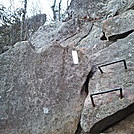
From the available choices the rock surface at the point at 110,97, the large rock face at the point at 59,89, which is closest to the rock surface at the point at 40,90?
the large rock face at the point at 59,89

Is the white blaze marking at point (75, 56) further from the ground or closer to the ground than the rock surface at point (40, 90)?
further from the ground

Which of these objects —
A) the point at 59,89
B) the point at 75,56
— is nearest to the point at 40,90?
the point at 59,89

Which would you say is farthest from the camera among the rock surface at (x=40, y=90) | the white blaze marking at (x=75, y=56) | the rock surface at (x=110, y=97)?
the white blaze marking at (x=75, y=56)

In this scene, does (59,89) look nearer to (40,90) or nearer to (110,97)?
(40,90)

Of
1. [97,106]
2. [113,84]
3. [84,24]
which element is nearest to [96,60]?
[113,84]

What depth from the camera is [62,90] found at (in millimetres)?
3057

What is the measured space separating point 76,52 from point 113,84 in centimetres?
82

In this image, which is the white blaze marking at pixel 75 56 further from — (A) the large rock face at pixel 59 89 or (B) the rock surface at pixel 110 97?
(B) the rock surface at pixel 110 97

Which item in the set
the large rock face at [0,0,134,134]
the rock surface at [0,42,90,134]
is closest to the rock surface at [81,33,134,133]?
the large rock face at [0,0,134,134]

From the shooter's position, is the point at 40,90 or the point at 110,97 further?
the point at 40,90

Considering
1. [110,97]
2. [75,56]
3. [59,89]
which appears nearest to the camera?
[110,97]

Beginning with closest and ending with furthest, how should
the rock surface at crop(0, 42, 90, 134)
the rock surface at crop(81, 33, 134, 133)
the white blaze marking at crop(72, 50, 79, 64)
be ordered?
the rock surface at crop(81, 33, 134, 133) → the rock surface at crop(0, 42, 90, 134) → the white blaze marking at crop(72, 50, 79, 64)

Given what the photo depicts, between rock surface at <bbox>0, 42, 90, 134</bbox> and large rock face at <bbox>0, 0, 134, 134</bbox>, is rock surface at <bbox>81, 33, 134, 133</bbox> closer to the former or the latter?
large rock face at <bbox>0, 0, 134, 134</bbox>

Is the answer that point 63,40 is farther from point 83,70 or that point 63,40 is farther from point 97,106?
point 97,106
